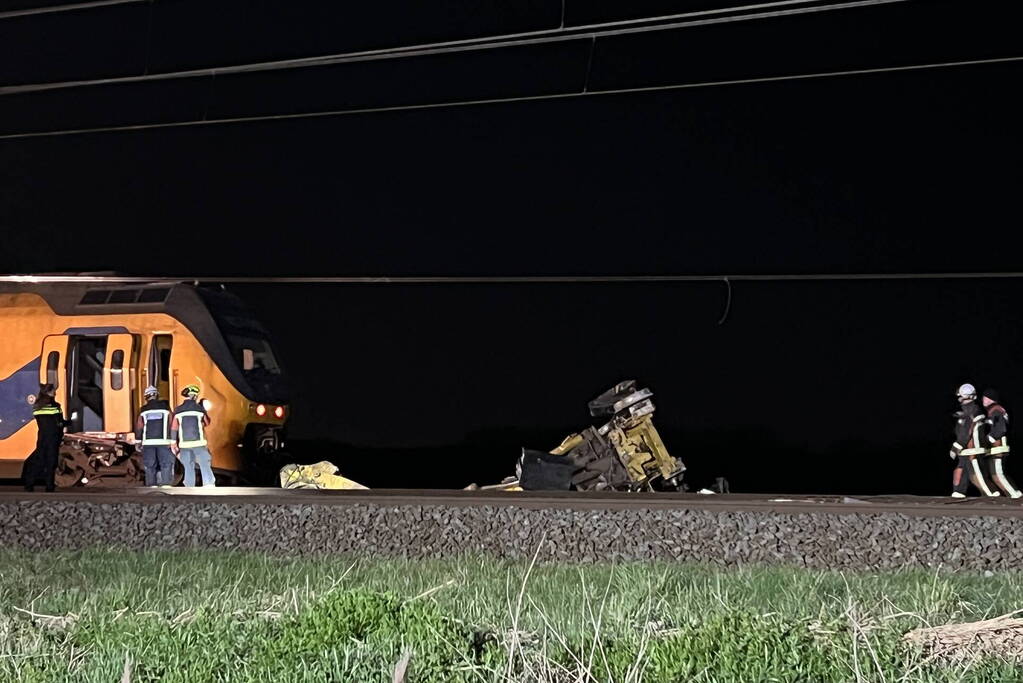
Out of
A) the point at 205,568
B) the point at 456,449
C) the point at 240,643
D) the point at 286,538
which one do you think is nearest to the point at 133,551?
the point at 286,538

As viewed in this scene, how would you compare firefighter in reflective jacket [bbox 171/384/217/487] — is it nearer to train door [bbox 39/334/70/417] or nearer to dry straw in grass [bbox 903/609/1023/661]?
train door [bbox 39/334/70/417]

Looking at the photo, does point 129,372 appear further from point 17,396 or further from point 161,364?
point 17,396

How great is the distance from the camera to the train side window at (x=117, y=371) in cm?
2322

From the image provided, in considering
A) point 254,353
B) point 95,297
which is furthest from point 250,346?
point 95,297

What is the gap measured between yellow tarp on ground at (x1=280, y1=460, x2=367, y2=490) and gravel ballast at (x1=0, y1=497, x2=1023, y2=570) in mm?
5619

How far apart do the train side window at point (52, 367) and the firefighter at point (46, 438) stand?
4627mm

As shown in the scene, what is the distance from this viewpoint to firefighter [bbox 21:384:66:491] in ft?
63.0

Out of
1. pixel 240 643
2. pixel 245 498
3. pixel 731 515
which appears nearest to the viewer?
pixel 240 643

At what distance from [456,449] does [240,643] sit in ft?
105

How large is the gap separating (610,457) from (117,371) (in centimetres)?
940

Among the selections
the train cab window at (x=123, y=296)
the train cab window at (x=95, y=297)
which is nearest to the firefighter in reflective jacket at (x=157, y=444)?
the train cab window at (x=123, y=296)

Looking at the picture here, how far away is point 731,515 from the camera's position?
40.1 ft

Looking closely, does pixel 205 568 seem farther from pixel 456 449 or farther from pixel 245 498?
pixel 456 449

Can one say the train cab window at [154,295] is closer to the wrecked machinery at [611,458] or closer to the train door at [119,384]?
the train door at [119,384]
